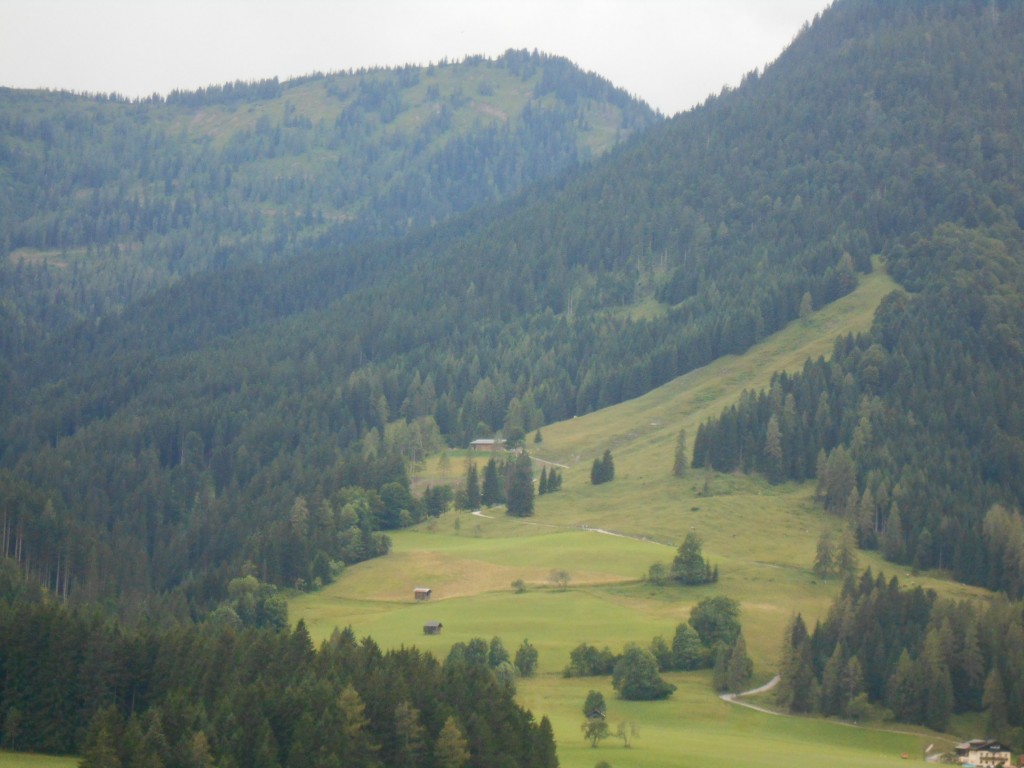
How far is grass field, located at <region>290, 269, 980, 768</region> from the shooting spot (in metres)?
113

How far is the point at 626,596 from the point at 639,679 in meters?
30.7

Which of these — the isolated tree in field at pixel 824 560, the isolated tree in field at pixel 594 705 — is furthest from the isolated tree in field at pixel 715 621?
the isolated tree in field at pixel 594 705

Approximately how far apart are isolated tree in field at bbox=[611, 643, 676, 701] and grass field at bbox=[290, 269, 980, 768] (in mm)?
1340

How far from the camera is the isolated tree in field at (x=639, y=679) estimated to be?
12538 cm

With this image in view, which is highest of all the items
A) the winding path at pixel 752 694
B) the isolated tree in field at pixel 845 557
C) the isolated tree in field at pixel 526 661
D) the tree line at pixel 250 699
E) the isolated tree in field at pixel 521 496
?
the isolated tree in field at pixel 521 496

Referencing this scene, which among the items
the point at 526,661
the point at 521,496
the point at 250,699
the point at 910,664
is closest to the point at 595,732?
the point at 526,661

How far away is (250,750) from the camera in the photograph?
80.9m

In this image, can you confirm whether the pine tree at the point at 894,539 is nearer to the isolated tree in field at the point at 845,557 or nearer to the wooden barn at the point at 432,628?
the isolated tree in field at the point at 845,557

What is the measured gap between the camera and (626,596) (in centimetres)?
15625

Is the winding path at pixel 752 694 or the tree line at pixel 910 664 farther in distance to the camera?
the winding path at pixel 752 694

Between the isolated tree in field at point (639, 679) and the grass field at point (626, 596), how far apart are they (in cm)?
134

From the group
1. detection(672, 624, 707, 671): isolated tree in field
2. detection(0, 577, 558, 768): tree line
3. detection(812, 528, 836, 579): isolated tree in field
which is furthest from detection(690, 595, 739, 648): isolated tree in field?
detection(0, 577, 558, 768): tree line

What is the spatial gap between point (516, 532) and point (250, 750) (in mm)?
106464

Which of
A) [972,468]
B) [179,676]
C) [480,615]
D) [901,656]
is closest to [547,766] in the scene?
[179,676]
